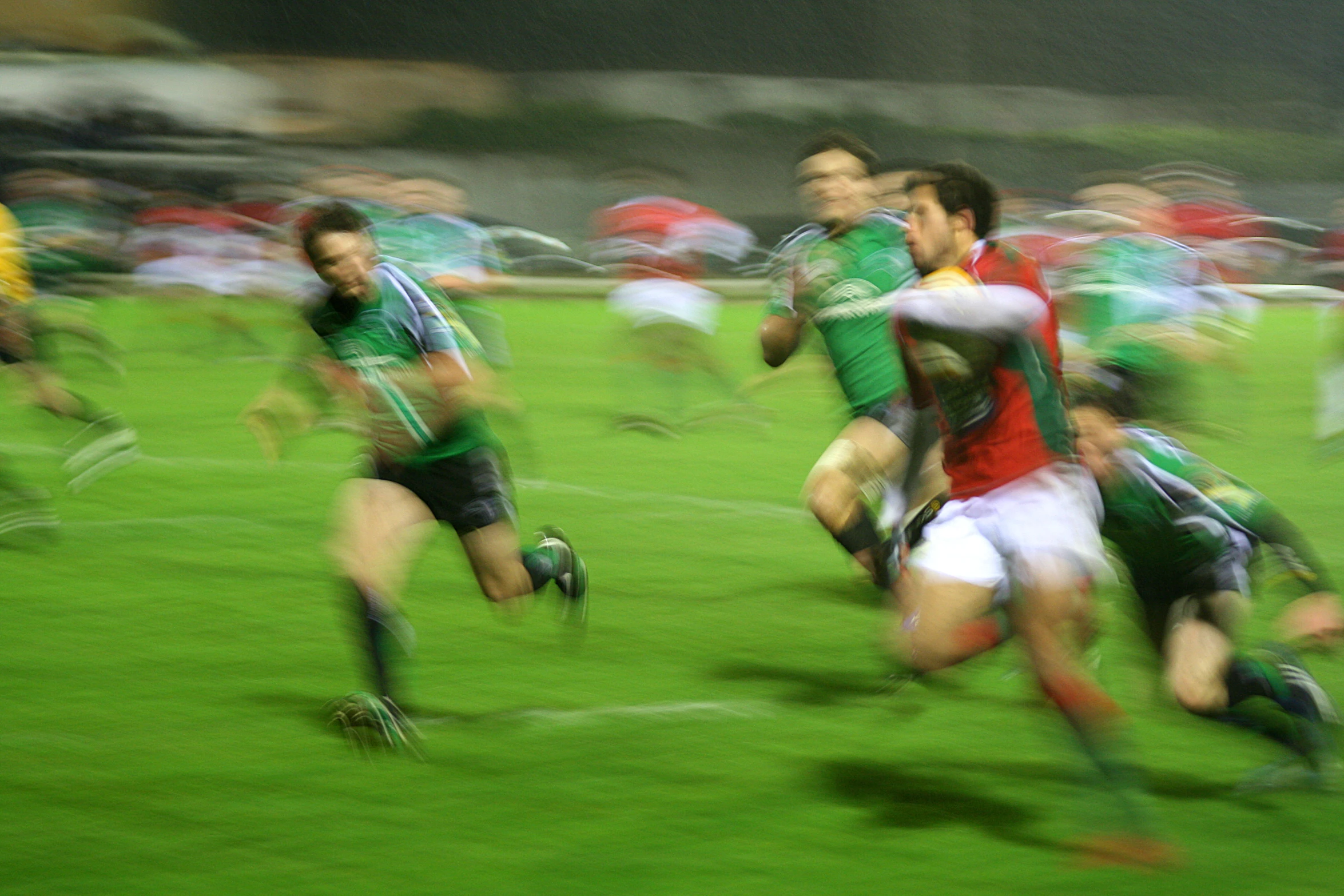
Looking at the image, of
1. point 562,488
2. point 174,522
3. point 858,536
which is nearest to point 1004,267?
point 858,536

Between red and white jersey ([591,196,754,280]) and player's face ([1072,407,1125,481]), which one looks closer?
player's face ([1072,407,1125,481])

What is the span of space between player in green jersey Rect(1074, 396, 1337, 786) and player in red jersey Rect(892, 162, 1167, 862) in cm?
30

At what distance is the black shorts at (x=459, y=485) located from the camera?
5.25 m

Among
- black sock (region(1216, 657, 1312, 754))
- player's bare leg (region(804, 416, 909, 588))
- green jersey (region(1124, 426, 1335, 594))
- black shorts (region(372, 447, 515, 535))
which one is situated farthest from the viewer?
player's bare leg (region(804, 416, 909, 588))

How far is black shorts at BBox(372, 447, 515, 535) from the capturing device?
5.25 m

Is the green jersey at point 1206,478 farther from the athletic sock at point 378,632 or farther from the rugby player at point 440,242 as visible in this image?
the rugby player at point 440,242

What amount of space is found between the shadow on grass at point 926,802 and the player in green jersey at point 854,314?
4.96 ft

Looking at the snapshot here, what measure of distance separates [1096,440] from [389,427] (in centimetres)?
214

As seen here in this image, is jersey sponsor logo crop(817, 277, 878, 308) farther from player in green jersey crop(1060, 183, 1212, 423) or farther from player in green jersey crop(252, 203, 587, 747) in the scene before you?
player in green jersey crop(252, 203, 587, 747)

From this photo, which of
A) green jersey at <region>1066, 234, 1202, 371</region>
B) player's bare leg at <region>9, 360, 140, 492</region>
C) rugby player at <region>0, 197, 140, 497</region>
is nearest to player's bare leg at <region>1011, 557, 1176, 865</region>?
green jersey at <region>1066, 234, 1202, 371</region>

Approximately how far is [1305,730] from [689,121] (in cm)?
2676

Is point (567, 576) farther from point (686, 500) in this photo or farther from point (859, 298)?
point (686, 500)

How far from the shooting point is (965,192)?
4.26 meters

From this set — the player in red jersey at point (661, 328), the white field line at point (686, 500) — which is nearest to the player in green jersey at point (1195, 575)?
the white field line at point (686, 500)
